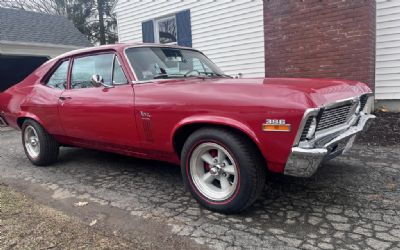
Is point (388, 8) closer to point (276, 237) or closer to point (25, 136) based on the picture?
point (276, 237)

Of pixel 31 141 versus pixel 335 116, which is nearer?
pixel 335 116

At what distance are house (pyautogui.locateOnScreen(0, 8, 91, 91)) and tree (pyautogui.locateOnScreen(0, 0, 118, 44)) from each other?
9.60m

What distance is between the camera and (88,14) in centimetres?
2775

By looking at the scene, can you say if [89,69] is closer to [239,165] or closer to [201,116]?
[201,116]

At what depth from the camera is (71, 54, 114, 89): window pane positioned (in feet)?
14.1

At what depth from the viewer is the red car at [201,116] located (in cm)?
292

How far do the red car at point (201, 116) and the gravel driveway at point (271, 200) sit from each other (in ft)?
0.96

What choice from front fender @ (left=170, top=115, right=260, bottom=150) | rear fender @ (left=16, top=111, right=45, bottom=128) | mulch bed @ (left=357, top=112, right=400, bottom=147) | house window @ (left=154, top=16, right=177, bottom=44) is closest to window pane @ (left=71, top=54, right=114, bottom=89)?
rear fender @ (left=16, top=111, right=45, bottom=128)

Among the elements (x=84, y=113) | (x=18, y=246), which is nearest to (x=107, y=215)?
(x=18, y=246)

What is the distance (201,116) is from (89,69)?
2023 millimetres

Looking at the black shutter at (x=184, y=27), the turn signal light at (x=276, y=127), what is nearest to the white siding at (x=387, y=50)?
the black shutter at (x=184, y=27)

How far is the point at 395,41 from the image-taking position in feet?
24.9

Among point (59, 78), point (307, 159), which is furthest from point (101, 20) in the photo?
point (307, 159)

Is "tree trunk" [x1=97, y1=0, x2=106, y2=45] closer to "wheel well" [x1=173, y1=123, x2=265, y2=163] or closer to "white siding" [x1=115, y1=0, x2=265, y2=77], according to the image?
"white siding" [x1=115, y1=0, x2=265, y2=77]
